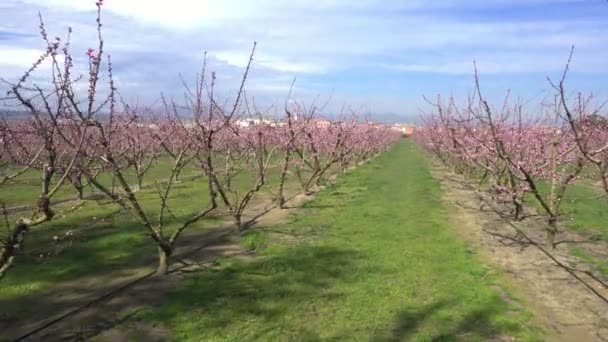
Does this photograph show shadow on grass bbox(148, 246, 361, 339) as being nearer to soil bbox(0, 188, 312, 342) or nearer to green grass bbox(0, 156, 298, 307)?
soil bbox(0, 188, 312, 342)

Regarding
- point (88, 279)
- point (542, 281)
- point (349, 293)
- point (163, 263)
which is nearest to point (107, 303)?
point (88, 279)

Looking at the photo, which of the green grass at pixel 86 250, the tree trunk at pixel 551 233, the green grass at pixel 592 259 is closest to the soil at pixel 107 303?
the green grass at pixel 86 250

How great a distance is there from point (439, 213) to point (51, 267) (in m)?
11.5

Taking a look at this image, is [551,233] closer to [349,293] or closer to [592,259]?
[592,259]

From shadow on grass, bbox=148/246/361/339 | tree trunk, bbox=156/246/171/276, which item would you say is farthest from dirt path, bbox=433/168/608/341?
tree trunk, bbox=156/246/171/276

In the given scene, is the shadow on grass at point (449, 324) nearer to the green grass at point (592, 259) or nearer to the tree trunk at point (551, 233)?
the green grass at point (592, 259)

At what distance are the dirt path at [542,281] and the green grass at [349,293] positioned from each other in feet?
1.40

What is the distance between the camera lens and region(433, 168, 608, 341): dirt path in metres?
7.15

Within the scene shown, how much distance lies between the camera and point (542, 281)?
918 cm

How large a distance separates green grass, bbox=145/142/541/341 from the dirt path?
0.43 m

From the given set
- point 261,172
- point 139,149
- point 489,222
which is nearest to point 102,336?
point 261,172

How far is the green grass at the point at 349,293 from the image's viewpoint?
6.78m

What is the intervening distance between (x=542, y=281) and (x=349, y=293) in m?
3.73

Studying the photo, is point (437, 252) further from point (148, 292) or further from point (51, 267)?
point (51, 267)
